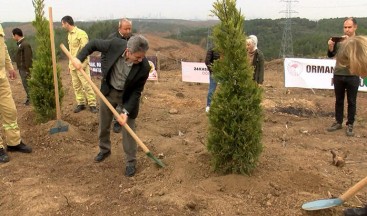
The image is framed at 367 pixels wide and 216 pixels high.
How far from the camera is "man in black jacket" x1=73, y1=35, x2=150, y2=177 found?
4.82 metres

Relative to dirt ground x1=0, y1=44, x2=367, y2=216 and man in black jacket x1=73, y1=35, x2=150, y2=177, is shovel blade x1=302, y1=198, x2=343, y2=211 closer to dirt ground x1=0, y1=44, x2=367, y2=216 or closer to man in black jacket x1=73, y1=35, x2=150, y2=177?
dirt ground x1=0, y1=44, x2=367, y2=216

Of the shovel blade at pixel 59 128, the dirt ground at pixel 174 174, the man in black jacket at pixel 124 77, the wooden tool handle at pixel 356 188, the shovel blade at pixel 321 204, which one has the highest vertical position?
the man in black jacket at pixel 124 77

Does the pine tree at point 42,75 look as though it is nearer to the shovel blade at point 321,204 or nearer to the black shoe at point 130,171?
the black shoe at point 130,171

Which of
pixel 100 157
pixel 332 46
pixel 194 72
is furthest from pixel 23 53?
pixel 332 46

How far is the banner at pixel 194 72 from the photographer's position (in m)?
13.9

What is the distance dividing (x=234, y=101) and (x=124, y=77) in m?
1.52

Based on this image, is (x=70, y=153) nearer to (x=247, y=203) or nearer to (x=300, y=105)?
(x=247, y=203)

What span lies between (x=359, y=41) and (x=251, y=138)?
5.81 feet

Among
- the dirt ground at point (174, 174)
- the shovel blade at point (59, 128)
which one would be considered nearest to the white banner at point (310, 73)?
the dirt ground at point (174, 174)

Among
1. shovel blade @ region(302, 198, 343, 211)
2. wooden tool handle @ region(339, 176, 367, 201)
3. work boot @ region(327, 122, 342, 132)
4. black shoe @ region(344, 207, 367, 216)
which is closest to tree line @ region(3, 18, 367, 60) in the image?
work boot @ region(327, 122, 342, 132)

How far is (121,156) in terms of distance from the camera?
5910 millimetres

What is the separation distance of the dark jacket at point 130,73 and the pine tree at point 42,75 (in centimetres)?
258

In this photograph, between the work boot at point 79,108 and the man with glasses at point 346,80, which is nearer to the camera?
the man with glasses at point 346,80

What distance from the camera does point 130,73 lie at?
4.83m
